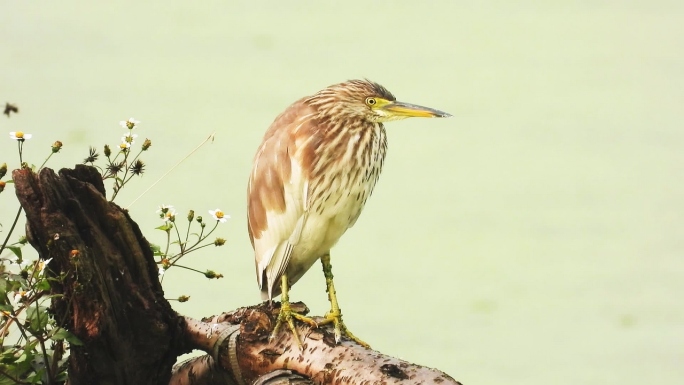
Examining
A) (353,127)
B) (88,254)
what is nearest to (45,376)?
(88,254)

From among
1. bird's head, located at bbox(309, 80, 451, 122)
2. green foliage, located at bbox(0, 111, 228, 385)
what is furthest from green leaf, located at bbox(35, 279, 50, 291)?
bird's head, located at bbox(309, 80, 451, 122)

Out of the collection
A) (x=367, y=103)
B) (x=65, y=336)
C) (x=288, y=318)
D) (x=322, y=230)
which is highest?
(x=367, y=103)

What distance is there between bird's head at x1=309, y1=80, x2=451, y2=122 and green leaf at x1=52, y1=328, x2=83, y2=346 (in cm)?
49

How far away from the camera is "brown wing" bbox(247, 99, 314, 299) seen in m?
1.32

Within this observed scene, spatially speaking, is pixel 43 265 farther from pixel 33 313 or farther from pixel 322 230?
pixel 322 230

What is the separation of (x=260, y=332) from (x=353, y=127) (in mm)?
332

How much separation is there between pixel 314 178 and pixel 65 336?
41 centimetres

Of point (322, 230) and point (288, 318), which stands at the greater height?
point (322, 230)

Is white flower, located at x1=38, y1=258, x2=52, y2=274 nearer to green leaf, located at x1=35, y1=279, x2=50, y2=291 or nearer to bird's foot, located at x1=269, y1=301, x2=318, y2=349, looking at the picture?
green leaf, located at x1=35, y1=279, x2=50, y2=291

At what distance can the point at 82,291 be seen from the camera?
112 centimetres

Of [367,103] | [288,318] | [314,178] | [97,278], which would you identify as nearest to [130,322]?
[97,278]

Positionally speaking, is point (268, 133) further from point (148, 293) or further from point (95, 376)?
point (95, 376)

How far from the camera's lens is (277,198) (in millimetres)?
1336

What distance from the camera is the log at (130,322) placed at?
109 cm
